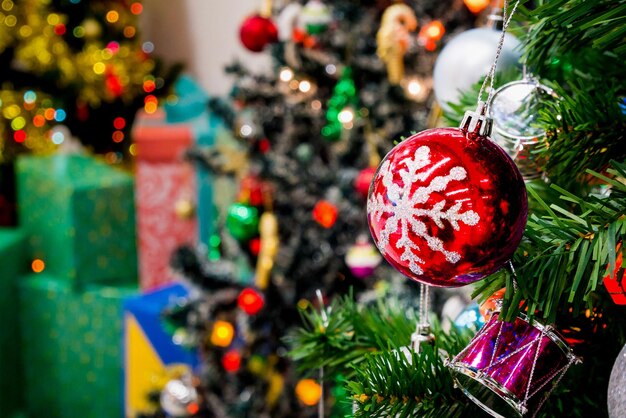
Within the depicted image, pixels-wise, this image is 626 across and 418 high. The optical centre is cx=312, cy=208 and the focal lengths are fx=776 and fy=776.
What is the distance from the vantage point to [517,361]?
0.43 meters

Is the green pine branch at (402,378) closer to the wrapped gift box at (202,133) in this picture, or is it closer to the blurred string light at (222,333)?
the blurred string light at (222,333)

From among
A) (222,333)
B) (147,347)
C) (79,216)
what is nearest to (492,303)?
(222,333)

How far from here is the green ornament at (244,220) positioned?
1.49m

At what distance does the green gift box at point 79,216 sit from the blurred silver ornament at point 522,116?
6.02ft

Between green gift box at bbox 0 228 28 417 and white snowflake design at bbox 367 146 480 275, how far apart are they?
6.86 feet

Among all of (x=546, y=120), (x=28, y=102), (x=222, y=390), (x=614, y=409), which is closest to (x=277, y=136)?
(x=222, y=390)

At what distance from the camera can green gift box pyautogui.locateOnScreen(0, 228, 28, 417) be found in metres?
2.30

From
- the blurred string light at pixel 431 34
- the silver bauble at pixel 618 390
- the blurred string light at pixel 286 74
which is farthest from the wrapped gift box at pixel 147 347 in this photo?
the silver bauble at pixel 618 390

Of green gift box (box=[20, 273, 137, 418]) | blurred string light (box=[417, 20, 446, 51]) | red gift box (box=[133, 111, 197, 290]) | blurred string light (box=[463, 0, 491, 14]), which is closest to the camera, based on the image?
blurred string light (box=[463, 0, 491, 14])

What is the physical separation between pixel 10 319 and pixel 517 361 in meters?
2.19

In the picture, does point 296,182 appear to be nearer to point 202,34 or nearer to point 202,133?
point 202,133

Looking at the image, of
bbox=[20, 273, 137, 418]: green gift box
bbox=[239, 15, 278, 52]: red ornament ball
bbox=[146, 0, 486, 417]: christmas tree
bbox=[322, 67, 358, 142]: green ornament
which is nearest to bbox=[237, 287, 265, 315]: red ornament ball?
bbox=[146, 0, 486, 417]: christmas tree

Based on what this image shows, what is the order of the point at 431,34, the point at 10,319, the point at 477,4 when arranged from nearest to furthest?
the point at 477,4 < the point at 431,34 < the point at 10,319

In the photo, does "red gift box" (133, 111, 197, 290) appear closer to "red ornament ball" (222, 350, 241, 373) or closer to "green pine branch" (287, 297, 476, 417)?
"red ornament ball" (222, 350, 241, 373)
